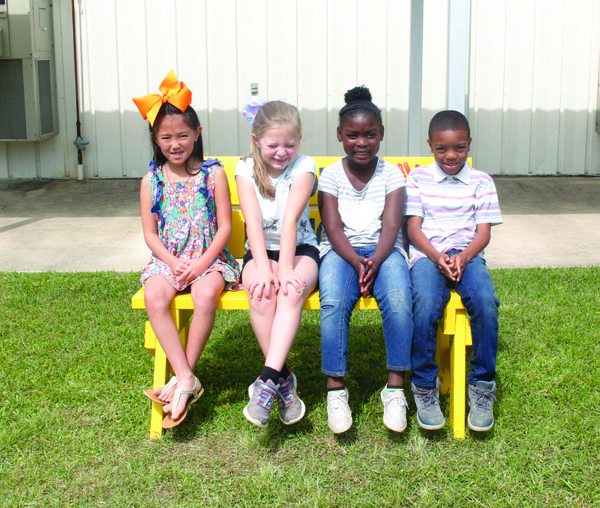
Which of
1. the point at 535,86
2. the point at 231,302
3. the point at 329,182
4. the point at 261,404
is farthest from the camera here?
the point at 535,86

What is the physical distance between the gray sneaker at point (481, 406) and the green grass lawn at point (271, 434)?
0.27ft

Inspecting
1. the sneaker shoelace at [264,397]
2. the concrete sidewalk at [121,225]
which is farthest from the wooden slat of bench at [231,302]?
the concrete sidewalk at [121,225]

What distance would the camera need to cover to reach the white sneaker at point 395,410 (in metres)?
2.80

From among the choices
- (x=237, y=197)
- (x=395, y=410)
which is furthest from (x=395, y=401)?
(x=237, y=197)

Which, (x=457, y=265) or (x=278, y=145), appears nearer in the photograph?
(x=457, y=265)

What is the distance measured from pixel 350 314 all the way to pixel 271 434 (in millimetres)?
605

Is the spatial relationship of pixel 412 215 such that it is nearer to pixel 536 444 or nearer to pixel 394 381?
pixel 394 381

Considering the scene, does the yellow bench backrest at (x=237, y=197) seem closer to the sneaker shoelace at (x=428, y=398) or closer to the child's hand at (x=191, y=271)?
the child's hand at (x=191, y=271)

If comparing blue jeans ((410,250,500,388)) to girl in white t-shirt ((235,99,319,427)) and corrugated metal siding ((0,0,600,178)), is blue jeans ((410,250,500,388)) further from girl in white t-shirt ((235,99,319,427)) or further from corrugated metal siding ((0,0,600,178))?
corrugated metal siding ((0,0,600,178))

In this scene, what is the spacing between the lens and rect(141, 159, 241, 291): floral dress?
10.9 ft

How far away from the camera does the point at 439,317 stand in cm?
296

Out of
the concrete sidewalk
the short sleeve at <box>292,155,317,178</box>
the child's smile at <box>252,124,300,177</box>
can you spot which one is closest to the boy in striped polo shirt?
the short sleeve at <box>292,155,317,178</box>

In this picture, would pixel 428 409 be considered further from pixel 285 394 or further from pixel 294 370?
pixel 294 370

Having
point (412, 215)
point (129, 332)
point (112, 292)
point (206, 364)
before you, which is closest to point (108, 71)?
point (112, 292)
